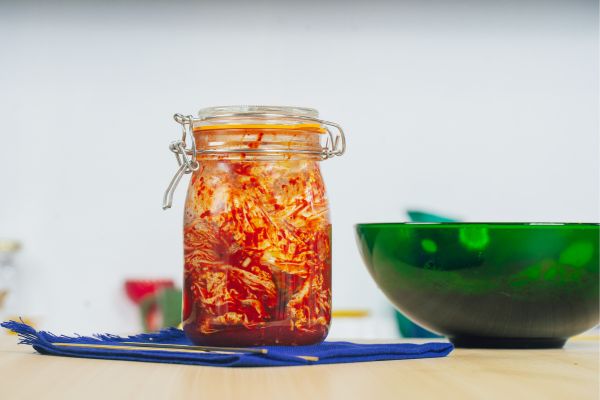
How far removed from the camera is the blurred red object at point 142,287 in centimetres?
216

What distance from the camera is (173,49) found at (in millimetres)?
2219

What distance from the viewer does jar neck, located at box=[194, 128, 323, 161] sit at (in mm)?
688

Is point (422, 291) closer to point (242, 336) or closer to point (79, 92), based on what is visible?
point (242, 336)

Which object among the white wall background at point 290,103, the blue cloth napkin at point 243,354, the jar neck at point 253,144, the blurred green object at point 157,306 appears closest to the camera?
the blue cloth napkin at point 243,354

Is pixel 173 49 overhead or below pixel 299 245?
overhead

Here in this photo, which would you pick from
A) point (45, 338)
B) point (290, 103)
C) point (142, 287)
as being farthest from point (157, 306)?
point (45, 338)

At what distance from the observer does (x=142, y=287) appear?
85.7 inches

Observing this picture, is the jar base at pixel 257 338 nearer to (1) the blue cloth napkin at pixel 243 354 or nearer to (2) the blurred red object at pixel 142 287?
(1) the blue cloth napkin at pixel 243 354

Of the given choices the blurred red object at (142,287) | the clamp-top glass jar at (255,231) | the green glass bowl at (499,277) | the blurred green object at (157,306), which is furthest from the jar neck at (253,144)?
the blurred red object at (142,287)

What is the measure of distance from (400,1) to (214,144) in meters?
1.68

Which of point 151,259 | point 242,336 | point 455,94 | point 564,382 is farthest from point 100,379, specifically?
point 455,94

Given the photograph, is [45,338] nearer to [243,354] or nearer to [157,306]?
[243,354]

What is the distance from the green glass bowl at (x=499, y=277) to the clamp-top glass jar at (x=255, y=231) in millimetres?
82

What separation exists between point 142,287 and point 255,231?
1.57m
